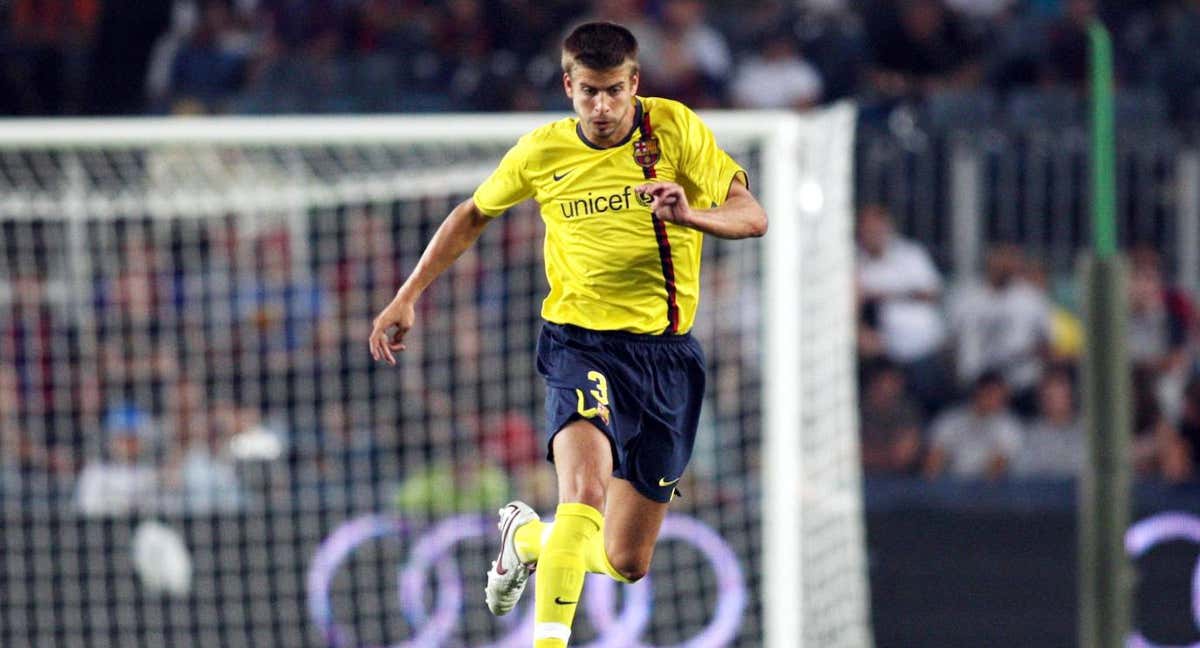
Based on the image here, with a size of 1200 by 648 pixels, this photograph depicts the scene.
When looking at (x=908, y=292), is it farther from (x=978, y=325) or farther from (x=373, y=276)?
(x=373, y=276)

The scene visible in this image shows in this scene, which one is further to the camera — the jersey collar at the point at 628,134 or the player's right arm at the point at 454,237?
the player's right arm at the point at 454,237

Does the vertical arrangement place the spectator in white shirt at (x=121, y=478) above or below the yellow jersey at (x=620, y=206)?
below

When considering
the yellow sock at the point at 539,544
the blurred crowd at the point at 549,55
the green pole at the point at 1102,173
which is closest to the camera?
the green pole at the point at 1102,173

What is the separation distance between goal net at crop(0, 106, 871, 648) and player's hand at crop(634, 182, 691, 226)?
12.0 ft

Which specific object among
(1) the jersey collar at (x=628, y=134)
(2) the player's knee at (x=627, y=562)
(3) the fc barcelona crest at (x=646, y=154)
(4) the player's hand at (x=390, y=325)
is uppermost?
(1) the jersey collar at (x=628, y=134)

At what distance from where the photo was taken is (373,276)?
9.57 meters

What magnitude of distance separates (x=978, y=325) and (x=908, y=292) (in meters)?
0.40

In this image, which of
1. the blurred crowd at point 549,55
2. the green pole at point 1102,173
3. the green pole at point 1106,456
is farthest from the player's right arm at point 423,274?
the blurred crowd at point 549,55

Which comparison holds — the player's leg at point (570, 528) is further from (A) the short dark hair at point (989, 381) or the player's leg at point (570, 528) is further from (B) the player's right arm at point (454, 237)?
(A) the short dark hair at point (989, 381)

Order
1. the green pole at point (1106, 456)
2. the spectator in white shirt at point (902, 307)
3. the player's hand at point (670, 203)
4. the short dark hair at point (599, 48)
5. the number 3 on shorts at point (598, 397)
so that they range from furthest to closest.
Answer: the spectator in white shirt at point (902, 307) → the number 3 on shorts at point (598, 397) → the short dark hair at point (599, 48) → the player's hand at point (670, 203) → the green pole at point (1106, 456)

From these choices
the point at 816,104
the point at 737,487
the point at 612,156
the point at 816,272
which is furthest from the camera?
the point at 816,104

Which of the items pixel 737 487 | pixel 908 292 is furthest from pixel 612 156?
pixel 908 292

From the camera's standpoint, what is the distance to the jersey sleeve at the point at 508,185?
215 inches

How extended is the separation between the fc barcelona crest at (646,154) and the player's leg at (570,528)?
73cm
